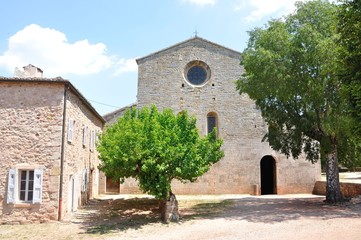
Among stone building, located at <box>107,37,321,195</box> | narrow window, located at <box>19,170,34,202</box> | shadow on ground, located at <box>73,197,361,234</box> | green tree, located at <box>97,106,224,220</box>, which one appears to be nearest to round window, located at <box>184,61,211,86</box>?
stone building, located at <box>107,37,321,195</box>

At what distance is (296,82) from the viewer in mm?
14977

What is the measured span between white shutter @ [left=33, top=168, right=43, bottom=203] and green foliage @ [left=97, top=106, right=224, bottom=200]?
8.08ft

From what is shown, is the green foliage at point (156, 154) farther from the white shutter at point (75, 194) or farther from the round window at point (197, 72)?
the round window at point (197, 72)

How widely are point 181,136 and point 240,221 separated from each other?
400cm

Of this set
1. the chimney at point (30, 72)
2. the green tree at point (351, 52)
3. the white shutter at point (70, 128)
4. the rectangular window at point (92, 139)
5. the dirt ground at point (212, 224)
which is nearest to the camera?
Result: the green tree at point (351, 52)

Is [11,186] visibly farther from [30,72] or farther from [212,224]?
[212,224]

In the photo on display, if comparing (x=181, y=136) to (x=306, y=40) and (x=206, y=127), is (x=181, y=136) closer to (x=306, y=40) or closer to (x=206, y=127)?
(x=306, y=40)

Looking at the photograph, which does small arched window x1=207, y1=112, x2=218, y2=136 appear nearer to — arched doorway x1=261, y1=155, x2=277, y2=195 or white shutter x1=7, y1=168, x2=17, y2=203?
arched doorway x1=261, y1=155, x2=277, y2=195

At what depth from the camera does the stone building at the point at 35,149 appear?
12.7 meters

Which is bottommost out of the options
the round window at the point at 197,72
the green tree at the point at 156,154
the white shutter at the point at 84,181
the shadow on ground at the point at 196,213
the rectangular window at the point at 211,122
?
the shadow on ground at the point at 196,213

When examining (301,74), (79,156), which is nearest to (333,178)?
(301,74)

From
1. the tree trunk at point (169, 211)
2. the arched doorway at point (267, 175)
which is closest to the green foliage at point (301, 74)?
the tree trunk at point (169, 211)

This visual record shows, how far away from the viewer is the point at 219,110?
22891 millimetres

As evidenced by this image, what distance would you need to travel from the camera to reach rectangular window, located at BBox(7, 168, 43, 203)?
496 inches
